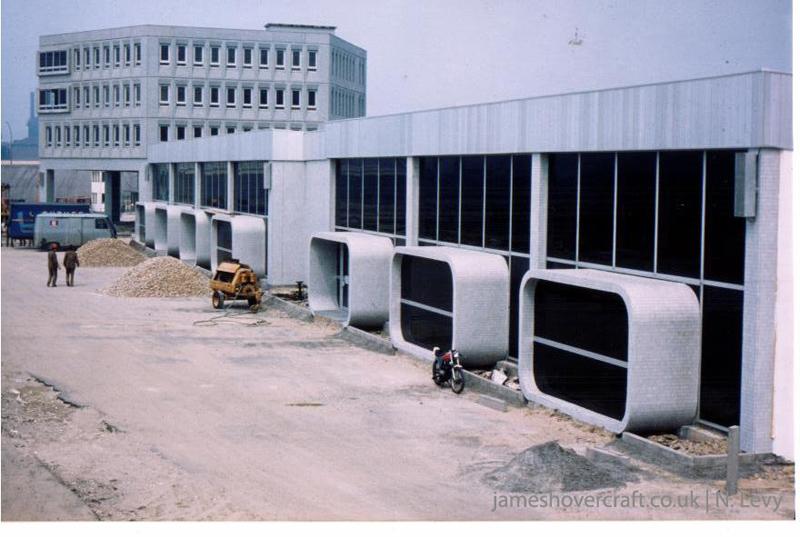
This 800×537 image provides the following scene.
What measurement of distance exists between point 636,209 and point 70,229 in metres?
42.7

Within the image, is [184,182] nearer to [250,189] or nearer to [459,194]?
[250,189]

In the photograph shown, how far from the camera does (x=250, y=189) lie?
43281 mm

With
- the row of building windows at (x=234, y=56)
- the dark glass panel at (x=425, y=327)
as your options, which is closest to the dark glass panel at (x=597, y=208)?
the dark glass panel at (x=425, y=327)

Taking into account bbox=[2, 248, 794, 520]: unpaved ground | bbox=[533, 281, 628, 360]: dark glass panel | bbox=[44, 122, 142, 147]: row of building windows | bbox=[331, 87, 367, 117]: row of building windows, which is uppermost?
bbox=[331, 87, 367, 117]: row of building windows

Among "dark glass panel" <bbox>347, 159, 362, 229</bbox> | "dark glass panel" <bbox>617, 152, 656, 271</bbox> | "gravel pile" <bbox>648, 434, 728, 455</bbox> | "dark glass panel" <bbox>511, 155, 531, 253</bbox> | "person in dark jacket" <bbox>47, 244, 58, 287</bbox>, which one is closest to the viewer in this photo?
"gravel pile" <bbox>648, 434, 728, 455</bbox>

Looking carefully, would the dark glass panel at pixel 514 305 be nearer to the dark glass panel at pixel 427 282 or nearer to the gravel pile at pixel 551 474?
the dark glass panel at pixel 427 282

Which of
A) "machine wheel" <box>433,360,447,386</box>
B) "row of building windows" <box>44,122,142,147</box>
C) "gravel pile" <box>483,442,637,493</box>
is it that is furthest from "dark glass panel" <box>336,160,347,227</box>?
"gravel pile" <box>483,442,637,493</box>

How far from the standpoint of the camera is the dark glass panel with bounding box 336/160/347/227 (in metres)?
34.5

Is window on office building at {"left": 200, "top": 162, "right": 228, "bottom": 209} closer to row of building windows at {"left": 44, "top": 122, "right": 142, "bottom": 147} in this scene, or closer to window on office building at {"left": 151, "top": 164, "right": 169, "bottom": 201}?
row of building windows at {"left": 44, "top": 122, "right": 142, "bottom": 147}

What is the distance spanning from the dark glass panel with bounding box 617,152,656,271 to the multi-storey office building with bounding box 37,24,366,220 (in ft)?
41.3

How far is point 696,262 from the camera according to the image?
1714cm

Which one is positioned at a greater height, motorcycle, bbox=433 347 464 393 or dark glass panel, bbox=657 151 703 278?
dark glass panel, bbox=657 151 703 278

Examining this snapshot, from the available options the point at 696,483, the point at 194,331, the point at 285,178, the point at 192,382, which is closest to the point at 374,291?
the point at 194,331

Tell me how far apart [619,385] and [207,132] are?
132 ft
